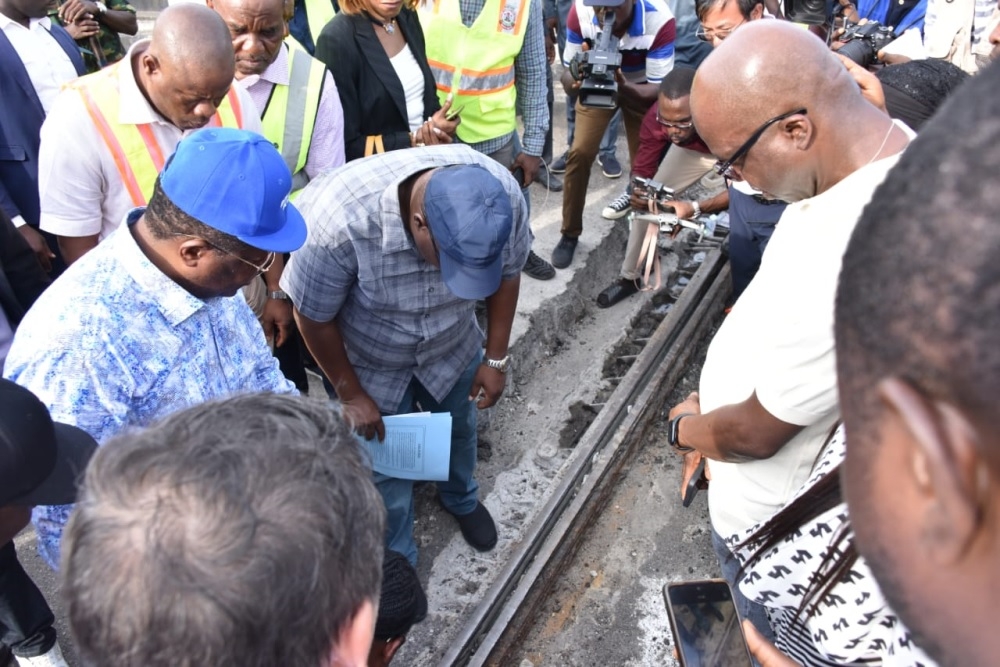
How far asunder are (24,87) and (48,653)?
8.56 ft

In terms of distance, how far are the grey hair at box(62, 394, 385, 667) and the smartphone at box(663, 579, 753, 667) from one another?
138cm

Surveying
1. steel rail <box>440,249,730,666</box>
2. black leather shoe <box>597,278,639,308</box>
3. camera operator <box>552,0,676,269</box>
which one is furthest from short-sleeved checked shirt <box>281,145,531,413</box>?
camera operator <box>552,0,676,269</box>

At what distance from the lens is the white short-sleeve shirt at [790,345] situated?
166 cm

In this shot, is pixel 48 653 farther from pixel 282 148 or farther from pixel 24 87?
pixel 24 87

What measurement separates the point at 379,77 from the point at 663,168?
7.49ft

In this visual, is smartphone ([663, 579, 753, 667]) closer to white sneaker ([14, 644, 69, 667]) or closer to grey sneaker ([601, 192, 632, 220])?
white sneaker ([14, 644, 69, 667])

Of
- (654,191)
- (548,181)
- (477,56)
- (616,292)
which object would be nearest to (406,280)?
(477,56)

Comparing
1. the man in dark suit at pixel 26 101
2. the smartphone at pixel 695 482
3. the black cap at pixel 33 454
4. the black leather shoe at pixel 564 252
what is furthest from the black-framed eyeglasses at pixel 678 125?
the black cap at pixel 33 454

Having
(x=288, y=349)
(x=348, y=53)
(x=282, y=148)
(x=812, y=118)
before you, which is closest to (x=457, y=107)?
(x=348, y=53)

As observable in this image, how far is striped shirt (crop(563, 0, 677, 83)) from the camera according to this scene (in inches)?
195

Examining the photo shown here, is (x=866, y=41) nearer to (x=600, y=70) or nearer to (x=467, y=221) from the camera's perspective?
(x=600, y=70)

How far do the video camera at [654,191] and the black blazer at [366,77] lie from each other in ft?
5.61

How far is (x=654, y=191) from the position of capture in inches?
194

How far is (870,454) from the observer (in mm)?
701
